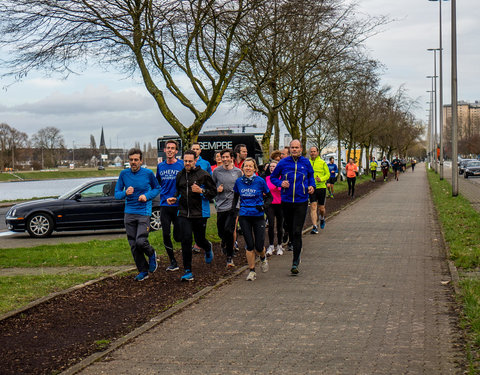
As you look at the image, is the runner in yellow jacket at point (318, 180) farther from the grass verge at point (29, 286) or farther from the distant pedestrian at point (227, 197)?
the grass verge at point (29, 286)

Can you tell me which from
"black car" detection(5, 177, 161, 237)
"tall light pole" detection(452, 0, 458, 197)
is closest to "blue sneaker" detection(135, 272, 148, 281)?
"black car" detection(5, 177, 161, 237)

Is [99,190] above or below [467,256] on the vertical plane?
above

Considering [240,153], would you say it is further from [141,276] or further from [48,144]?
[48,144]

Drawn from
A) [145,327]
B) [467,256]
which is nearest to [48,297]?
[145,327]

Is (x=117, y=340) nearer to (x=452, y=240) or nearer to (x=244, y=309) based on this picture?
(x=244, y=309)

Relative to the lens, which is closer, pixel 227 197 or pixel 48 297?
pixel 48 297

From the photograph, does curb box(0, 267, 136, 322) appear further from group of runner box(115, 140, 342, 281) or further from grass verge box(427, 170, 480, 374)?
grass verge box(427, 170, 480, 374)

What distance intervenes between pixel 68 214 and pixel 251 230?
8918 mm

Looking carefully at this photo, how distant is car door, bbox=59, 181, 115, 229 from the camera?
16.9 metres

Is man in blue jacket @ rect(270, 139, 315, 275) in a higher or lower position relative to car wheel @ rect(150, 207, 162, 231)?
higher

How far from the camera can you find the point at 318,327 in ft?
20.2

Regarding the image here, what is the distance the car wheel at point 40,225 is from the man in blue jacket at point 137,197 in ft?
27.4

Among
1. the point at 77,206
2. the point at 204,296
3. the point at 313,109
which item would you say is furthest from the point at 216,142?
the point at 204,296

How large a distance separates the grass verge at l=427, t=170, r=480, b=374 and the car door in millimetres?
8151
